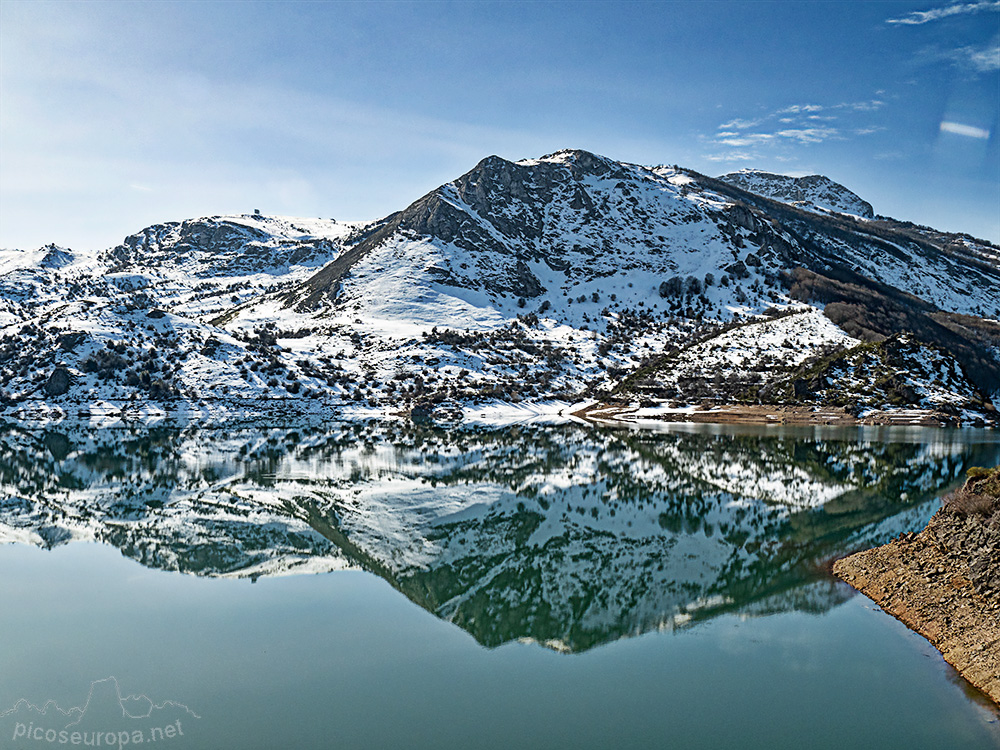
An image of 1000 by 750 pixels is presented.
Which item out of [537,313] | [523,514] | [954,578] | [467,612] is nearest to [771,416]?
[523,514]

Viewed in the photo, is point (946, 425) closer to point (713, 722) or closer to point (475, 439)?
point (475, 439)

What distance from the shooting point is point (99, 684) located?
15.6 meters

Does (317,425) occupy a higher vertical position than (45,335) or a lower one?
lower

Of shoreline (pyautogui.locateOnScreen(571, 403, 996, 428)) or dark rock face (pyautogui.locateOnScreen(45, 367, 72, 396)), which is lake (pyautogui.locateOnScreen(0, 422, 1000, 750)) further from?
dark rock face (pyautogui.locateOnScreen(45, 367, 72, 396))

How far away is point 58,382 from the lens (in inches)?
3354

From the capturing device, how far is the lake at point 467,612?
45.1 feet

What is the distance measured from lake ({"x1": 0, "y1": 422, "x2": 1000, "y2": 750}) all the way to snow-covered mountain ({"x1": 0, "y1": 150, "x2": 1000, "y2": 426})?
46.0 m

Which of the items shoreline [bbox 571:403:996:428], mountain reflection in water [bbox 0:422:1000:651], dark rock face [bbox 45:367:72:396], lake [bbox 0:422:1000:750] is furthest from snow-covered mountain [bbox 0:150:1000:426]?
lake [bbox 0:422:1000:750]

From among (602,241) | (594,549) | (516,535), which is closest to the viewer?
(594,549)

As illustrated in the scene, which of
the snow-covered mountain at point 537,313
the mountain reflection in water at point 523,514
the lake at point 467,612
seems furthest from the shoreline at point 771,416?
the lake at point 467,612

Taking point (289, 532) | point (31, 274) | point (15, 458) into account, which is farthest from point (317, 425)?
point (31, 274)

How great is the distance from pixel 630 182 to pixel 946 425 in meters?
111

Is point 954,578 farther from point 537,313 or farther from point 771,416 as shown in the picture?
point 537,313

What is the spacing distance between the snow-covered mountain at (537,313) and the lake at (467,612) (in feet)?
151
